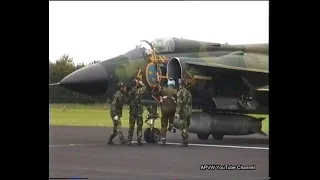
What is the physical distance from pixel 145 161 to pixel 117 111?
373 centimetres

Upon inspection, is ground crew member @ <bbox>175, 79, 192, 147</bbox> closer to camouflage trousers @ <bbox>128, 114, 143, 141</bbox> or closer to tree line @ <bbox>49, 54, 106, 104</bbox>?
camouflage trousers @ <bbox>128, 114, 143, 141</bbox>

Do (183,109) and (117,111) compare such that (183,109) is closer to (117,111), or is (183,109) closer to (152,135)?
(152,135)

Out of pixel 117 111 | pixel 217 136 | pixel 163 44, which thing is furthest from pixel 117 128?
pixel 217 136

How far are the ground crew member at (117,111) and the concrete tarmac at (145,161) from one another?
0.41 metres

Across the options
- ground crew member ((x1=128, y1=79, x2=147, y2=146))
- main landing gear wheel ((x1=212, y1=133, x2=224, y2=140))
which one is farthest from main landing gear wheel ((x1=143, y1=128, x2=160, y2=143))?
main landing gear wheel ((x1=212, y1=133, x2=224, y2=140))

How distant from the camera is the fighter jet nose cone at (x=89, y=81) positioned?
40.6ft

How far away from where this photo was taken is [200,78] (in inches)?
533

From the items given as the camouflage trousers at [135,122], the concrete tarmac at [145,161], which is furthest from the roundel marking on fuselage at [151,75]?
the concrete tarmac at [145,161]

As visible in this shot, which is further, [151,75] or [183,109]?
[151,75]
